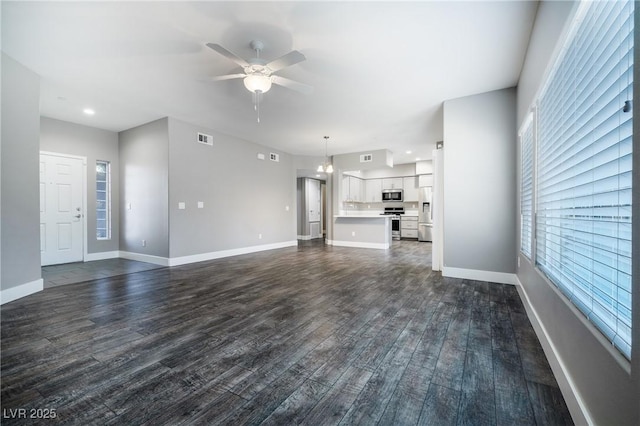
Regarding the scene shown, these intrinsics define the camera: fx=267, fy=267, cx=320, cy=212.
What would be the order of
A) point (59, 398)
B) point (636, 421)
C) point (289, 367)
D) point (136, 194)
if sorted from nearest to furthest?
point (636, 421)
point (59, 398)
point (289, 367)
point (136, 194)

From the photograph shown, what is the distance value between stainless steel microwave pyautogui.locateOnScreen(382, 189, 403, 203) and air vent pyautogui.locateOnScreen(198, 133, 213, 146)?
6346 millimetres

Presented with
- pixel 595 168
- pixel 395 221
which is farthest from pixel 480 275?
pixel 395 221

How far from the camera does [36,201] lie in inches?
136

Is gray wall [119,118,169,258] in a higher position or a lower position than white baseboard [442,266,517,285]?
higher

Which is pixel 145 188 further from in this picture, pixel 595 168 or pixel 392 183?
pixel 392 183

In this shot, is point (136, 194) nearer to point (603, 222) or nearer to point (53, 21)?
point (53, 21)

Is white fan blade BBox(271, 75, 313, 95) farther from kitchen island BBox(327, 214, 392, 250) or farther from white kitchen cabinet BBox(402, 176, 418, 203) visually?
white kitchen cabinet BBox(402, 176, 418, 203)

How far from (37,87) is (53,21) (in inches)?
59.1

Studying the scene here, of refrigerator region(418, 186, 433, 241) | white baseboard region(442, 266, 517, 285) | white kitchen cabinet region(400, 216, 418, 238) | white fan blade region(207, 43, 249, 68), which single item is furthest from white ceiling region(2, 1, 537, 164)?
white kitchen cabinet region(400, 216, 418, 238)

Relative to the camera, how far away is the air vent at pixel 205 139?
220 inches

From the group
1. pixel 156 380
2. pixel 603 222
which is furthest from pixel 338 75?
pixel 156 380

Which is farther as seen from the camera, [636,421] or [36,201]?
[36,201]

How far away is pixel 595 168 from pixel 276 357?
211 centimetres

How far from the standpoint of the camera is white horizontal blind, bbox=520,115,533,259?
278 cm
